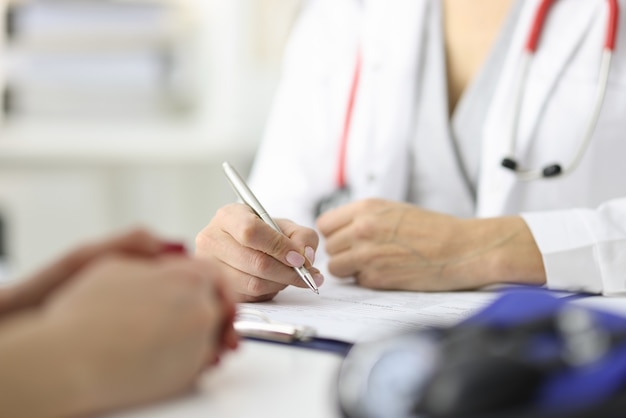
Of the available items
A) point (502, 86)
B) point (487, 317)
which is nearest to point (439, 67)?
point (502, 86)

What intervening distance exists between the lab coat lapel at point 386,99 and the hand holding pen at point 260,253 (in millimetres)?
370

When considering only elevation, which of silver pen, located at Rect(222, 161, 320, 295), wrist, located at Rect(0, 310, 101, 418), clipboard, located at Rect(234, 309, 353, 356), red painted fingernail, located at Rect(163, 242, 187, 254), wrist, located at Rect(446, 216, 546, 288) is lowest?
wrist, located at Rect(446, 216, 546, 288)

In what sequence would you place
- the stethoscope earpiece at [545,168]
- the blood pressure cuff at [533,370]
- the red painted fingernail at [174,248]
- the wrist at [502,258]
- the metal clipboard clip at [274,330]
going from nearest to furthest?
the blood pressure cuff at [533,370] → the red painted fingernail at [174,248] → the metal clipboard clip at [274,330] → the wrist at [502,258] → the stethoscope earpiece at [545,168]

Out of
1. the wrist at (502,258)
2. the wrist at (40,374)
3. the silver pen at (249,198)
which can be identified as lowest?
the wrist at (502,258)

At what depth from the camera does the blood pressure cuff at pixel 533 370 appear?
324 millimetres

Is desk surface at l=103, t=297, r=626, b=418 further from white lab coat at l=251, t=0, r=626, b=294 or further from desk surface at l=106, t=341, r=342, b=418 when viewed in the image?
white lab coat at l=251, t=0, r=626, b=294

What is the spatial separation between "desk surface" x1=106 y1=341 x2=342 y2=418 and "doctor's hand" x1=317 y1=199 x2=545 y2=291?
32 centimetres

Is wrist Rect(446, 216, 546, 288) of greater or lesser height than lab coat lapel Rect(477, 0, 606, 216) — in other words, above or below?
below

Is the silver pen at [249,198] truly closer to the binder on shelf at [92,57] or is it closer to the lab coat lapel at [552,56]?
the lab coat lapel at [552,56]

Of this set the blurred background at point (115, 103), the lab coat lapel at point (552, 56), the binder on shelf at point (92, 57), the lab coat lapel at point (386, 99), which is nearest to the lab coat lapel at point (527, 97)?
the lab coat lapel at point (552, 56)

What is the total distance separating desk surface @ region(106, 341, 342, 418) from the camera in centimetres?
40

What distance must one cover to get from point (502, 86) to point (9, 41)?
169 centimetres

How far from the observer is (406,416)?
1.11 feet

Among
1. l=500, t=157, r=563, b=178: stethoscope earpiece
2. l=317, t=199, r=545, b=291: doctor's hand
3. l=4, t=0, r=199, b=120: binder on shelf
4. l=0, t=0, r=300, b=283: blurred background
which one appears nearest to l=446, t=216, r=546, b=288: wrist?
l=317, t=199, r=545, b=291: doctor's hand
